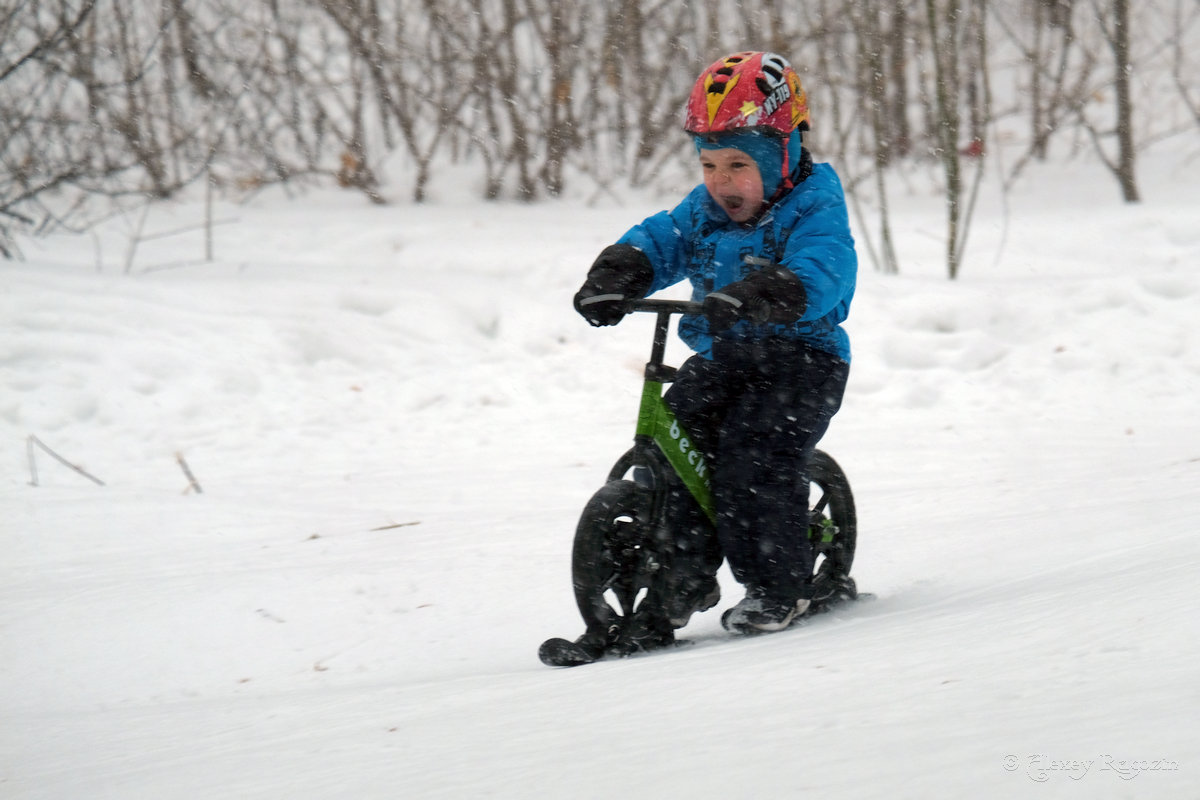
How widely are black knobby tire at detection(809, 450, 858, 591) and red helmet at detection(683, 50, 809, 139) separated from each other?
39.8 inches

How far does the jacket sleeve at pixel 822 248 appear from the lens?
277 centimetres

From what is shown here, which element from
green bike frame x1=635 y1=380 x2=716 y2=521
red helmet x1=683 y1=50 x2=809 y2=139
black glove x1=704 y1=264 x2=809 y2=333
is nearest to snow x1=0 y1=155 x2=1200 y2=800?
→ green bike frame x1=635 y1=380 x2=716 y2=521

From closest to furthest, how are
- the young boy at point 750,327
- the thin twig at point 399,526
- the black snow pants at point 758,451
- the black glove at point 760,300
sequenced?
the black glove at point 760,300 → the young boy at point 750,327 → the black snow pants at point 758,451 → the thin twig at point 399,526

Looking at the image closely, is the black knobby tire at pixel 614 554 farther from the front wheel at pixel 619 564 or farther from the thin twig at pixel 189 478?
the thin twig at pixel 189 478

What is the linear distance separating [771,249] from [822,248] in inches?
7.5

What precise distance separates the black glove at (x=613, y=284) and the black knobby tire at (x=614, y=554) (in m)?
0.44

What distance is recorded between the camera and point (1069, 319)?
6348mm

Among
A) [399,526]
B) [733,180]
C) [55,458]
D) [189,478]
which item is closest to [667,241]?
[733,180]

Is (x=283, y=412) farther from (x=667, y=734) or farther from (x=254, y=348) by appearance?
(x=667, y=734)

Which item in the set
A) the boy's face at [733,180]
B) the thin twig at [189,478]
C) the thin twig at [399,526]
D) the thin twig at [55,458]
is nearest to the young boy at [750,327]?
the boy's face at [733,180]

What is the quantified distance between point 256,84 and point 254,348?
4.16 meters

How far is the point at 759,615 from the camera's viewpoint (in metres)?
3.02

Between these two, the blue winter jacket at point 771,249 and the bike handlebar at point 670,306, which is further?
the blue winter jacket at point 771,249

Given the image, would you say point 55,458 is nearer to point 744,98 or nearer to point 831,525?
point 831,525
